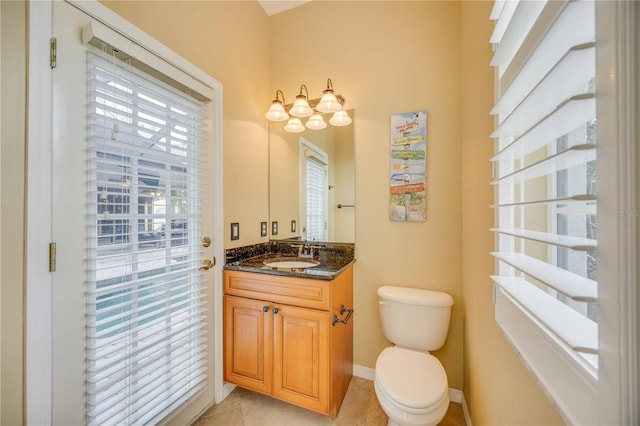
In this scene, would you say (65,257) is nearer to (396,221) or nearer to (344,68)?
(396,221)

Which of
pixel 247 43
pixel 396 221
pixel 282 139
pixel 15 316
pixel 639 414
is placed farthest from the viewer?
pixel 282 139

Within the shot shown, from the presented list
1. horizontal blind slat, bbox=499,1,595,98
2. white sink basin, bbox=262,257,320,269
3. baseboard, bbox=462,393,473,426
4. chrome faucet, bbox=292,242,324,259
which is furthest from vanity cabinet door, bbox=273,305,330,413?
horizontal blind slat, bbox=499,1,595,98

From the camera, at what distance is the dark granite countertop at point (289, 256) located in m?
1.50

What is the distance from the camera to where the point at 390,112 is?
5.88ft

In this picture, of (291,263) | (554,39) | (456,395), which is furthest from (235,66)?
(456,395)

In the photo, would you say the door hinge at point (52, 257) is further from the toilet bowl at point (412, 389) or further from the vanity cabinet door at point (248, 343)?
the toilet bowl at point (412, 389)

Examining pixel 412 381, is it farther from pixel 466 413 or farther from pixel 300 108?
pixel 300 108

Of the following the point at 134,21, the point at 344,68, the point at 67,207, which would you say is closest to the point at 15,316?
the point at 67,207

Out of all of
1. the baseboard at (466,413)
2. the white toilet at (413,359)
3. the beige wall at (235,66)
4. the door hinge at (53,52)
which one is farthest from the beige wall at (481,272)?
the door hinge at (53,52)

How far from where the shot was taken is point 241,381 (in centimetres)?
161

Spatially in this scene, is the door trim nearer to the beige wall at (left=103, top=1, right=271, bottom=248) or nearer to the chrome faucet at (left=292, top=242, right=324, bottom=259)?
the beige wall at (left=103, top=1, right=271, bottom=248)

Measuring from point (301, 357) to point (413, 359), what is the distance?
0.64 m

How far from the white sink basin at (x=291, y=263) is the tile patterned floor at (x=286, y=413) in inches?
35.1

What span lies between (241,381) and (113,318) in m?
0.93
